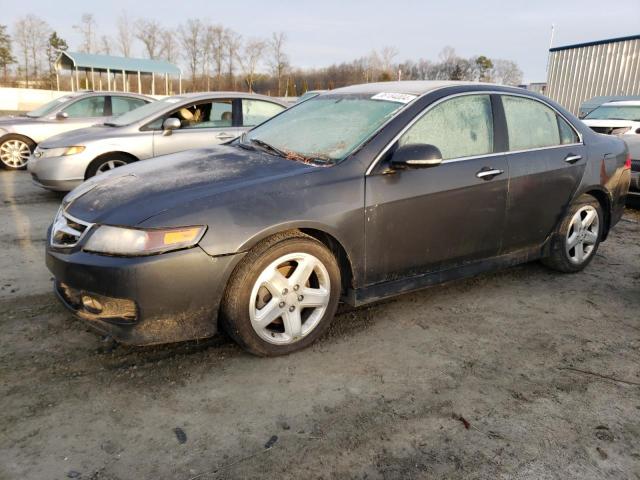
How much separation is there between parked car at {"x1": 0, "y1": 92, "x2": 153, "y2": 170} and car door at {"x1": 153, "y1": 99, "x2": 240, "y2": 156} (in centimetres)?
303

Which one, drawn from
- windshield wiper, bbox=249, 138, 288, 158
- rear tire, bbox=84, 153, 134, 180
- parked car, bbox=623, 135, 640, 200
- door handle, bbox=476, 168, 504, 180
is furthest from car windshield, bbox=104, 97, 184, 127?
parked car, bbox=623, 135, 640, 200

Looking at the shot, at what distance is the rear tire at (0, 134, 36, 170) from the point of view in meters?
9.11

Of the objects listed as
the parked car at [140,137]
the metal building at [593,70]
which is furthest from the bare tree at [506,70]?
the parked car at [140,137]

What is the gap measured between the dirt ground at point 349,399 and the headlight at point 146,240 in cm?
Result: 69

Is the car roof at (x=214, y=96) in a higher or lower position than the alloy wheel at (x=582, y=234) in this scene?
higher

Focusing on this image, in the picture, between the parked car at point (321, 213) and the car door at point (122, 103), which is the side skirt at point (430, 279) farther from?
the car door at point (122, 103)

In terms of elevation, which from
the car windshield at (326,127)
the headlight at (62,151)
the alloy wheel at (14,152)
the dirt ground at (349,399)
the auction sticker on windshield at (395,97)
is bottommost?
the dirt ground at (349,399)

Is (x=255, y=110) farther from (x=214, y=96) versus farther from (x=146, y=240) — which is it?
(x=146, y=240)

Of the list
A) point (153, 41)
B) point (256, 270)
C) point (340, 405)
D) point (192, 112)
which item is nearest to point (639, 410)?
point (340, 405)

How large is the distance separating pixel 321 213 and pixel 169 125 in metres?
4.18

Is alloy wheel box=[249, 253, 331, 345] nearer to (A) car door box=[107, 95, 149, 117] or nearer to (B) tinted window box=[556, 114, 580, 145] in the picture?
(B) tinted window box=[556, 114, 580, 145]

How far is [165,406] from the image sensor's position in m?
2.40

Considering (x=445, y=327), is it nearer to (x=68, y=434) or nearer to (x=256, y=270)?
(x=256, y=270)

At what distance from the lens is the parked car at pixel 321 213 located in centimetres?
253
